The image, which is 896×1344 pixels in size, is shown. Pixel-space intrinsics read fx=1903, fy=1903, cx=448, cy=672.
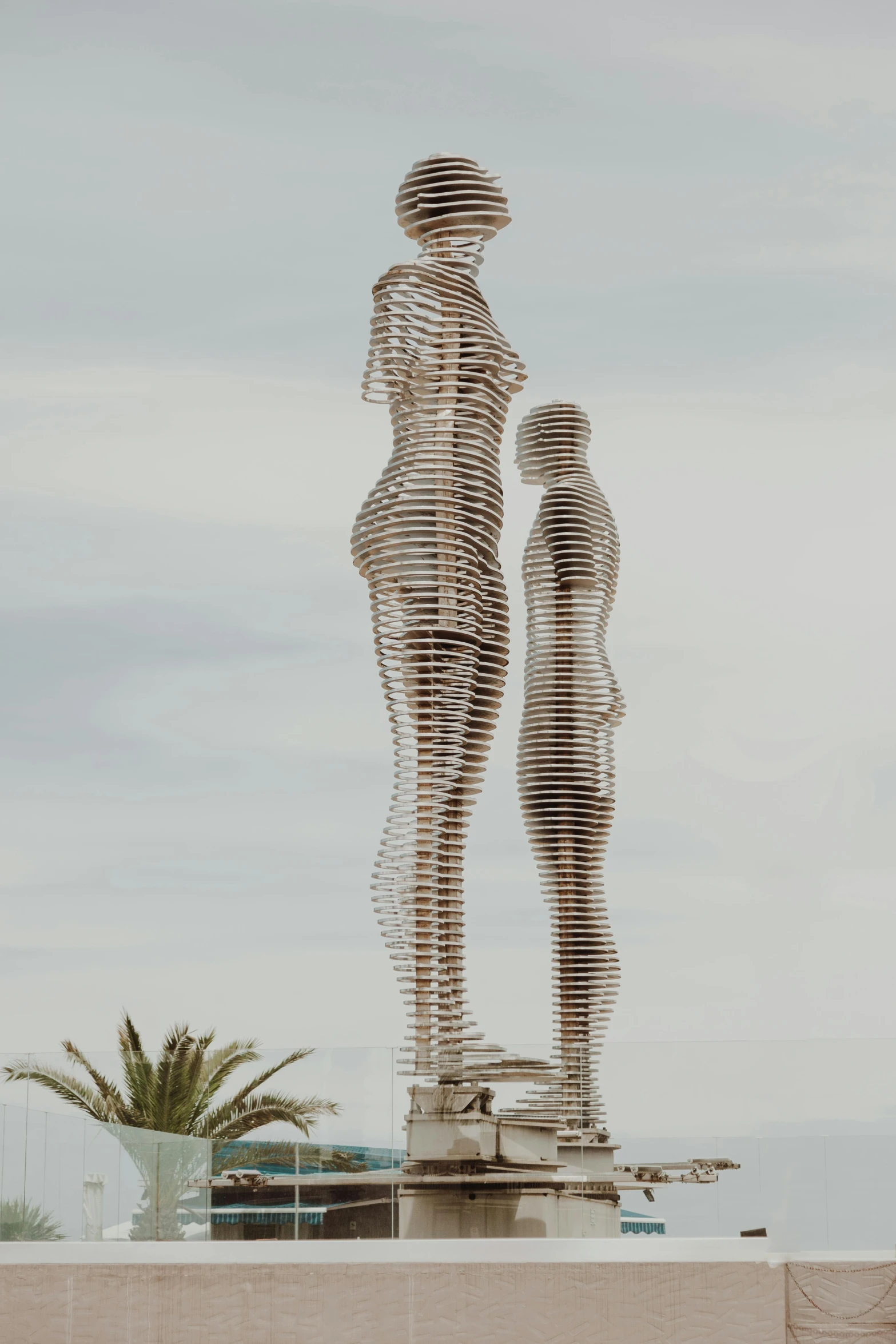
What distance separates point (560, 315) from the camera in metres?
29.3

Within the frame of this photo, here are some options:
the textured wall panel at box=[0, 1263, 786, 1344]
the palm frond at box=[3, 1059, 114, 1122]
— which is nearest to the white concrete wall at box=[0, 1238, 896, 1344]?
the textured wall panel at box=[0, 1263, 786, 1344]

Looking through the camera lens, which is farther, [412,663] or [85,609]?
[85,609]

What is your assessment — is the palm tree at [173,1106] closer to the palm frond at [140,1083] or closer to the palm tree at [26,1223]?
the palm frond at [140,1083]

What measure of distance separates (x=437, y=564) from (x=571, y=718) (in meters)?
4.21

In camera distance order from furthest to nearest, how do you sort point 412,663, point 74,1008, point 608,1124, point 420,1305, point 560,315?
1. point 74,1008
2. point 560,315
3. point 412,663
4. point 608,1124
5. point 420,1305

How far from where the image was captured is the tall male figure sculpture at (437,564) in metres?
17.3

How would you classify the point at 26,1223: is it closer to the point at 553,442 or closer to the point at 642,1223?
the point at 642,1223

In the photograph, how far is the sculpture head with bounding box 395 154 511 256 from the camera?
1888 cm

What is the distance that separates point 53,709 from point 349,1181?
58.6 feet

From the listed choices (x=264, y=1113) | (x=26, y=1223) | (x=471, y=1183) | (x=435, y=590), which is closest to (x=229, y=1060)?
(x=264, y=1113)

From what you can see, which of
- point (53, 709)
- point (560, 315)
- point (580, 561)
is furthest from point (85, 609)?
point (580, 561)

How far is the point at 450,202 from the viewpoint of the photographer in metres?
18.9

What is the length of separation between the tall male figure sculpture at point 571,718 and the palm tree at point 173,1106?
5.81 metres

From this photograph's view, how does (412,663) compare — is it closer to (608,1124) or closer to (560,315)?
(608,1124)
